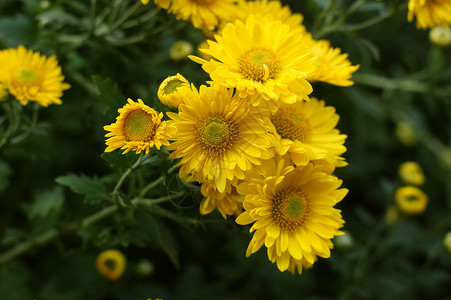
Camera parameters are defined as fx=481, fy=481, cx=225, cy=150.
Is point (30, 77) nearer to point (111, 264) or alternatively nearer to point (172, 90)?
point (172, 90)

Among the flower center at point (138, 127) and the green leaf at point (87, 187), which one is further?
the green leaf at point (87, 187)

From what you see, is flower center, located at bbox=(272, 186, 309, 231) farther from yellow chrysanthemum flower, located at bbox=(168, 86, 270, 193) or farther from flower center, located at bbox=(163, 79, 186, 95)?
flower center, located at bbox=(163, 79, 186, 95)

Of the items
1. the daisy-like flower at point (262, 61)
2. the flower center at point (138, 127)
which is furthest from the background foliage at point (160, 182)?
the daisy-like flower at point (262, 61)

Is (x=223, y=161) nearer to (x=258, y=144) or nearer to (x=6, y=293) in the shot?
(x=258, y=144)

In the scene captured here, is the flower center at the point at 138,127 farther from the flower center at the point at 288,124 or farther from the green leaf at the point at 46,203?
the green leaf at the point at 46,203

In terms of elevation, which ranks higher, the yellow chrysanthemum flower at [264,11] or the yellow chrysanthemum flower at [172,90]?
the yellow chrysanthemum flower at [264,11]

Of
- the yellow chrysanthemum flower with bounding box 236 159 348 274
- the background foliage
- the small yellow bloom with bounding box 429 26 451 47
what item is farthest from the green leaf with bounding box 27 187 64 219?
the small yellow bloom with bounding box 429 26 451 47
